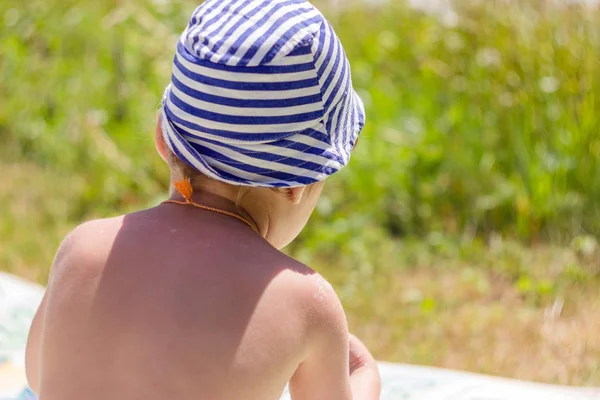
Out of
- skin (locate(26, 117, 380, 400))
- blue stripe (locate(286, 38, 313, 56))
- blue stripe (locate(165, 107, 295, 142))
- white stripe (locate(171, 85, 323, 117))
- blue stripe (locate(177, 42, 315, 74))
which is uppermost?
blue stripe (locate(286, 38, 313, 56))

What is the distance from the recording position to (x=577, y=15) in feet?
11.2

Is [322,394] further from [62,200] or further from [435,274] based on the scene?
[62,200]

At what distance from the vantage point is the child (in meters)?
1.21

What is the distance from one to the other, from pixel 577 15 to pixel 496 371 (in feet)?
5.66

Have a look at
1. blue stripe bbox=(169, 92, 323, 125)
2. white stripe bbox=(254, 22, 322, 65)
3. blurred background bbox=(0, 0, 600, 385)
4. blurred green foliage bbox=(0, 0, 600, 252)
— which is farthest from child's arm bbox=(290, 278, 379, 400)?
blurred green foliage bbox=(0, 0, 600, 252)

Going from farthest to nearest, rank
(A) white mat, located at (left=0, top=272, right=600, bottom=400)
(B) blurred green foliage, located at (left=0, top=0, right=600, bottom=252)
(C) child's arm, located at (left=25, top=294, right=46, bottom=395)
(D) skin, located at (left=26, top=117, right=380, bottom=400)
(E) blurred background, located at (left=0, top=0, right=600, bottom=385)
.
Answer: (B) blurred green foliage, located at (left=0, top=0, right=600, bottom=252), (E) blurred background, located at (left=0, top=0, right=600, bottom=385), (A) white mat, located at (left=0, top=272, right=600, bottom=400), (C) child's arm, located at (left=25, top=294, right=46, bottom=395), (D) skin, located at (left=26, top=117, right=380, bottom=400)

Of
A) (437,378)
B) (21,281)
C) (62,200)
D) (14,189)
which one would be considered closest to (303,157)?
(437,378)

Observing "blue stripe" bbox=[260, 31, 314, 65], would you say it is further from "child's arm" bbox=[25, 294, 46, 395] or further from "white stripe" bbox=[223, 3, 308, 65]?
"child's arm" bbox=[25, 294, 46, 395]

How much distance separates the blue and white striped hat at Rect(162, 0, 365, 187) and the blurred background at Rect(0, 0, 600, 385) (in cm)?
142

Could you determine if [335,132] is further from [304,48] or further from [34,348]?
[34,348]

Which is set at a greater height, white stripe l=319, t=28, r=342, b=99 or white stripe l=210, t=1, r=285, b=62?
white stripe l=210, t=1, r=285, b=62

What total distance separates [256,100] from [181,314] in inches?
14.0

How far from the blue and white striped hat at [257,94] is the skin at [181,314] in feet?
0.34

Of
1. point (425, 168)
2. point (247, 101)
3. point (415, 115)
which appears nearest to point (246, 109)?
point (247, 101)
